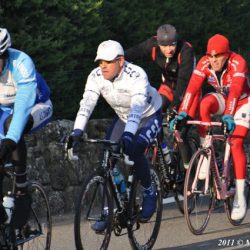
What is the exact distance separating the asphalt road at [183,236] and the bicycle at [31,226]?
3.12 feet

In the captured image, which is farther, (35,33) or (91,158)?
(35,33)

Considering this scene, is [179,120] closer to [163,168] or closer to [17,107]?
[163,168]

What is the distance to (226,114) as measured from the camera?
9.48 metres

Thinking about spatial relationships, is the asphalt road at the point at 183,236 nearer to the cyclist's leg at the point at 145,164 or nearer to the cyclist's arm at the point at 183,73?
the cyclist's leg at the point at 145,164

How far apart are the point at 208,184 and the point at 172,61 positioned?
72.6 inches

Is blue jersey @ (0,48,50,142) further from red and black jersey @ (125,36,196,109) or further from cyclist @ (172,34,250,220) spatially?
red and black jersey @ (125,36,196,109)

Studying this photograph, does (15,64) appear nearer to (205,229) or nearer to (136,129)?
(136,129)

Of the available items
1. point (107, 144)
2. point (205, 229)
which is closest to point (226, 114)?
point (205, 229)

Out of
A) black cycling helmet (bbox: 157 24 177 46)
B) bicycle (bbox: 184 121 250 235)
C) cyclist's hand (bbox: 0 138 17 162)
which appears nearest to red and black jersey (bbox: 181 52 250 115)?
bicycle (bbox: 184 121 250 235)

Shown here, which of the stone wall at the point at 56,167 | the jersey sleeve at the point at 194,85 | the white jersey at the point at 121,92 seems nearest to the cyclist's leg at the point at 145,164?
the white jersey at the point at 121,92

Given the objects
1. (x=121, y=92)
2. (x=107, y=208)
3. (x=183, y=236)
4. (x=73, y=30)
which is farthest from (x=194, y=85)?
(x=73, y=30)

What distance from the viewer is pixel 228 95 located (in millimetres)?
9758

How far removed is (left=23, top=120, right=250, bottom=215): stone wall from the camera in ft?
35.9

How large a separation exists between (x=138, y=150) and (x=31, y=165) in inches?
110
